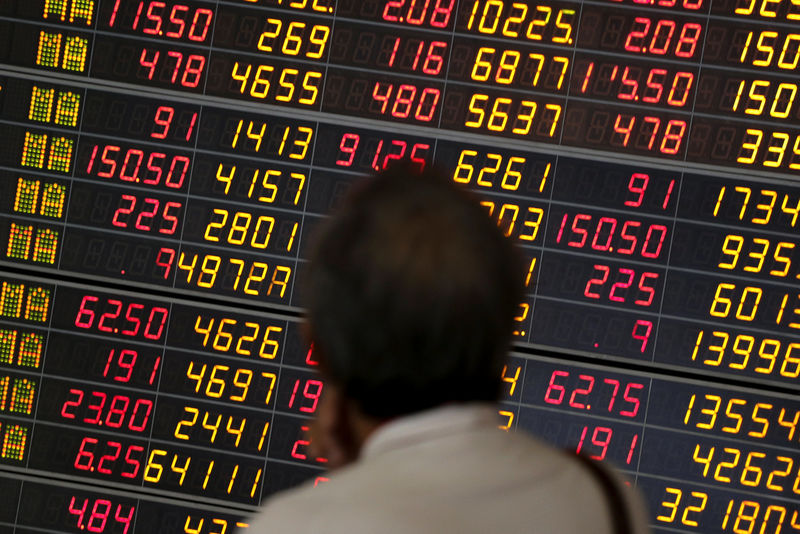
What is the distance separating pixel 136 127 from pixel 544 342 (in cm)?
184

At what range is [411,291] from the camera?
0.93 m

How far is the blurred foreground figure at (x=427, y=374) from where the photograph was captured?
0.91m

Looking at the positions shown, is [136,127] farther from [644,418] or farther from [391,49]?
[644,418]

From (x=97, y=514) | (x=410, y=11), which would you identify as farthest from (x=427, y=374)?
(x=97, y=514)

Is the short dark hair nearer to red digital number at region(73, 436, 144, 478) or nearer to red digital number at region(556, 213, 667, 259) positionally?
red digital number at region(556, 213, 667, 259)

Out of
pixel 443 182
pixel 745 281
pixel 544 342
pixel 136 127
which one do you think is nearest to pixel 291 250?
pixel 136 127

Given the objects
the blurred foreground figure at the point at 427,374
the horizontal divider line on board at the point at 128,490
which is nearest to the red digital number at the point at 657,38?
the horizontal divider line on board at the point at 128,490

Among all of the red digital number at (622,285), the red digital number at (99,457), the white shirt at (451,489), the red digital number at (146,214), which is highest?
the white shirt at (451,489)

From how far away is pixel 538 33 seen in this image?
3689 mm

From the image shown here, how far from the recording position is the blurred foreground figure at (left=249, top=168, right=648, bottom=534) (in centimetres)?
91

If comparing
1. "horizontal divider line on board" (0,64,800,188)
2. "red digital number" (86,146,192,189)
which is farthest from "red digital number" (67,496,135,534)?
"horizontal divider line on board" (0,64,800,188)

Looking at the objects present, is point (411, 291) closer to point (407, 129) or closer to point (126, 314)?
point (407, 129)

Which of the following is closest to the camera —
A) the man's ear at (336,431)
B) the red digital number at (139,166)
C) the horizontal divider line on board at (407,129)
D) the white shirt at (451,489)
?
the white shirt at (451,489)

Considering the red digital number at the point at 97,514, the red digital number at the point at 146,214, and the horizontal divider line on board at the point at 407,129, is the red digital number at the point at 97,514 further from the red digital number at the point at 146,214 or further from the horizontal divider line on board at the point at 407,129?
the horizontal divider line on board at the point at 407,129
